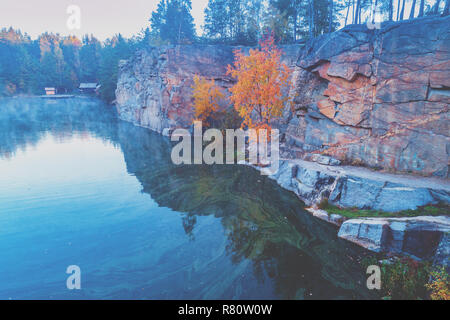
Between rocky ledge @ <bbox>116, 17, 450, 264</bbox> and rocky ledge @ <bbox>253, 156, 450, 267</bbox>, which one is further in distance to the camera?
rocky ledge @ <bbox>116, 17, 450, 264</bbox>

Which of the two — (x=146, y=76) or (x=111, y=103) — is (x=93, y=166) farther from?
(x=111, y=103)

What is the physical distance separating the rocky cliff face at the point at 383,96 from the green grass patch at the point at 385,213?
3397mm

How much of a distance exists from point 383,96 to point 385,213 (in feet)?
25.0

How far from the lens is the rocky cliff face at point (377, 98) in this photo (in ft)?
41.3

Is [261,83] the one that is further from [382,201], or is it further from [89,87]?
[89,87]

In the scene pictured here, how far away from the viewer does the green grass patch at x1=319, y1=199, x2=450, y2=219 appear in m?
9.77

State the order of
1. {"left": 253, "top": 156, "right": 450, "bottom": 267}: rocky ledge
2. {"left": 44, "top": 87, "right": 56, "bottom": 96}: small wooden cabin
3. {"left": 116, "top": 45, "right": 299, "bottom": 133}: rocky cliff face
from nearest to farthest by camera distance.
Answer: {"left": 253, "top": 156, "right": 450, "bottom": 267}: rocky ledge, {"left": 116, "top": 45, "right": 299, "bottom": 133}: rocky cliff face, {"left": 44, "top": 87, "right": 56, "bottom": 96}: small wooden cabin

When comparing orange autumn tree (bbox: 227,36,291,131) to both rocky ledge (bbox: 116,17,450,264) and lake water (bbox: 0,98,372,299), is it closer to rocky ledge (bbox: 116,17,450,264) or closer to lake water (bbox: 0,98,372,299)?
rocky ledge (bbox: 116,17,450,264)

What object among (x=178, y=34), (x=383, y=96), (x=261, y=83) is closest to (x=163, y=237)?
(x=261, y=83)

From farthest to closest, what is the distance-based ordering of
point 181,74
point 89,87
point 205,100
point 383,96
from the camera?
point 89,87, point 181,74, point 205,100, point 383,96

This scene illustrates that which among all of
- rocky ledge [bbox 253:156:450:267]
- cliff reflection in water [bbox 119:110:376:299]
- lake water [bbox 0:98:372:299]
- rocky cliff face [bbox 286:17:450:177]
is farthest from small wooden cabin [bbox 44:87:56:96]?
rocky ledge [bbox 253:156:450:267]

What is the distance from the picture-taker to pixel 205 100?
32.5 m

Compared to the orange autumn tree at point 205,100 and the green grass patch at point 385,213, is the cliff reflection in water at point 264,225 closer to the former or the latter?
the green grass patch at point 385,213

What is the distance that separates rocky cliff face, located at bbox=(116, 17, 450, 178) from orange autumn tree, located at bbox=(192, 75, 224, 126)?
13357mm
